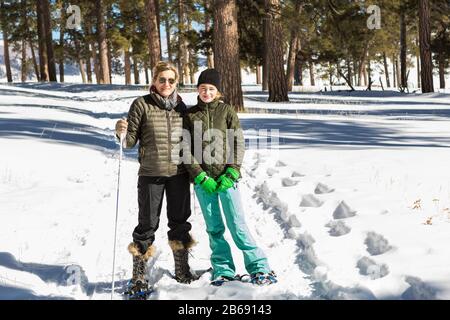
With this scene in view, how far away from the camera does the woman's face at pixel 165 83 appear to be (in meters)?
3.82

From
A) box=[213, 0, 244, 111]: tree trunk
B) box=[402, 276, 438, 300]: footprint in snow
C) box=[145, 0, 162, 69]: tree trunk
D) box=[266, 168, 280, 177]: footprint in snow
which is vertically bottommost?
box=[402, 276, 438, 300]: footprint in snow

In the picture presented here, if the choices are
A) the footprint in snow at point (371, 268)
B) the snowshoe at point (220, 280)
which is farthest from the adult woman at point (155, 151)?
the footprint in snow at point (371, 268)

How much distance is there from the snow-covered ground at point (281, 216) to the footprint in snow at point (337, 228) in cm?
1

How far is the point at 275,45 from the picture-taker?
1789 cm

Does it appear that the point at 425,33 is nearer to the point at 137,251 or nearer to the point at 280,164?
the point at 280,164

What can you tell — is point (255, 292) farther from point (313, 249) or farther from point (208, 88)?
point (208, 88)

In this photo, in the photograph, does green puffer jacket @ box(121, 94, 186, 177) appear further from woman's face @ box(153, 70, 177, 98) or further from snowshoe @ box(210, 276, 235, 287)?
snowshoe @ box(210, 276, 235, 287)

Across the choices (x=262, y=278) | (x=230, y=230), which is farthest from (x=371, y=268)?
(x=230, y=230)

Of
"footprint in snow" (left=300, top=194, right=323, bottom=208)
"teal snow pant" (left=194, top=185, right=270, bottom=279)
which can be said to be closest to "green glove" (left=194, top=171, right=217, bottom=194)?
"teal snow pant" (left=194, top=185, right=270, bottom=279)

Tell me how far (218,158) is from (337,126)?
883 cm

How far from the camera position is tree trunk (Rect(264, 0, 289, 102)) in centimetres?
1691

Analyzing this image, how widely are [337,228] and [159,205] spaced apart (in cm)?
193

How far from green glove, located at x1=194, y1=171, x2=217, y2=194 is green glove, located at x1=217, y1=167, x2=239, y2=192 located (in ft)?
0.19
